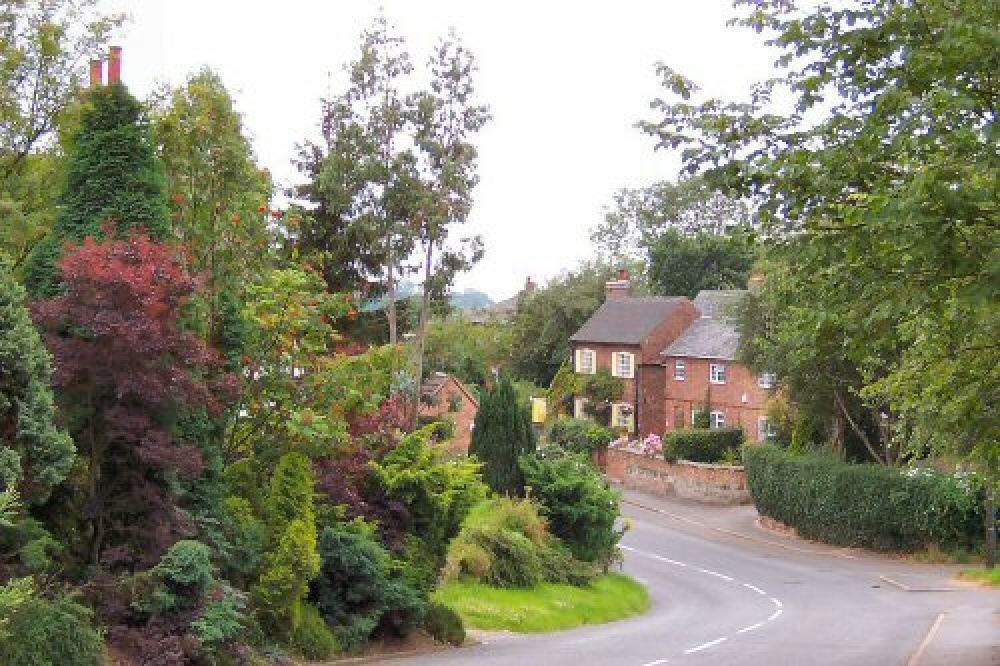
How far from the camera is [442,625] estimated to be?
21812 millimetres

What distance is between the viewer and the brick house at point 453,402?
5462 centimetres

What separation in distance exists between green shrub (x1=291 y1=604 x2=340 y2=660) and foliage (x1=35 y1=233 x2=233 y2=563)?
3.61 meters

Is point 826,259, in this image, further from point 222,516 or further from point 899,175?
point 222,516

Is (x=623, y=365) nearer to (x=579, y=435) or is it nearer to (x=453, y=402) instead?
(x=579, y=435)

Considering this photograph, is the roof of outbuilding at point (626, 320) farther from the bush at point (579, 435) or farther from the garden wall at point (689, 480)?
the garden wall at point (689, 480)

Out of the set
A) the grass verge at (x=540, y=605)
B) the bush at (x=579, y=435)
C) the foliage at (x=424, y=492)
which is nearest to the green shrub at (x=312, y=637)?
the foliage at (x=424, y=492)

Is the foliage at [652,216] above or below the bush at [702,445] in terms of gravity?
above

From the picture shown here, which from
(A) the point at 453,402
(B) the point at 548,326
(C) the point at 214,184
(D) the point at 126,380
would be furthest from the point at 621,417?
(D) the point at 126,380

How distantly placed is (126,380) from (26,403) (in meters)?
1.59

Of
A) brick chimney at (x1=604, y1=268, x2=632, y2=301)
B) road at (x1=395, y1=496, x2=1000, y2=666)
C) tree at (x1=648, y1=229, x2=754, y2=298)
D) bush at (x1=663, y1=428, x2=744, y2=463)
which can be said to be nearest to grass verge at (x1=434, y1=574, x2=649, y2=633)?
road at (x1=395, y1=496, x2=1000, y2=666)

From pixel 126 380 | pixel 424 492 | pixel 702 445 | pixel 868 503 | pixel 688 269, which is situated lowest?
pixel 868 503

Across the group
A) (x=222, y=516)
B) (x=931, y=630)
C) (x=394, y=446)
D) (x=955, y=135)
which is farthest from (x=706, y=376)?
(x=955, y=135)

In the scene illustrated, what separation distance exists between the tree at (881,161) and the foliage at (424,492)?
966 centimetres

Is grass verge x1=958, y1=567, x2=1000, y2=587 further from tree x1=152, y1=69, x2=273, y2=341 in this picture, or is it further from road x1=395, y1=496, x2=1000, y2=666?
tree x1=152, y1=69, x2=273, y2=341
